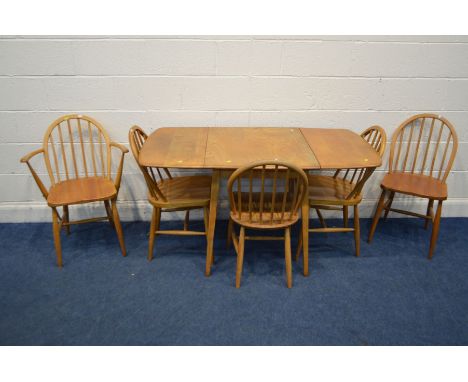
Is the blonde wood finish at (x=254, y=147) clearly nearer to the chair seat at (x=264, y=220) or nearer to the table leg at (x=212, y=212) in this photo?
the table leg at (x=212, y=212)

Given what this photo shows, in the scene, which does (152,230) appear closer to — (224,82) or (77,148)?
(77,148)

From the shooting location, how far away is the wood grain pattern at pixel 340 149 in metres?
1.88

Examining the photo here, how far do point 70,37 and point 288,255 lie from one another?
1798 mm

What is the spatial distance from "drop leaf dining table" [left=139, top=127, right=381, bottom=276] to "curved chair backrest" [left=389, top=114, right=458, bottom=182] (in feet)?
1.51

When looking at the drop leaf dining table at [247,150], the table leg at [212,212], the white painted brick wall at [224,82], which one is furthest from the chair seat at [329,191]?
the table leg at [212,212]

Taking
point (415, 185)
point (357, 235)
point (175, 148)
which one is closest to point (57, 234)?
point (175, 148)

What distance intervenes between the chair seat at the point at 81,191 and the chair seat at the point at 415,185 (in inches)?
68.9

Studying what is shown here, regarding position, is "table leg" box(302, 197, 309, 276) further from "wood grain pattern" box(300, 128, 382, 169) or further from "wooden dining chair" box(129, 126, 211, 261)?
"wooden dining chair" box(129, 126, 211, 261)

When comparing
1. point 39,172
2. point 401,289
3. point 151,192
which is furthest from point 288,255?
point 39,172

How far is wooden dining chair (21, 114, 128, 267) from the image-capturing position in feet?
7.16

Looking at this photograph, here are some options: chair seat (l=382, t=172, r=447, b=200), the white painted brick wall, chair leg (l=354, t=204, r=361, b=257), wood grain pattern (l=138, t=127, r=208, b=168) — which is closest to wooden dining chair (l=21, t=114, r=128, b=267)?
the white painted brick wall

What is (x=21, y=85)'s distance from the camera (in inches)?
89.4

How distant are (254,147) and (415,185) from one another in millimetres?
1124

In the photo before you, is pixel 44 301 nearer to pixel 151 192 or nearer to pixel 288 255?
pixel 151 192
